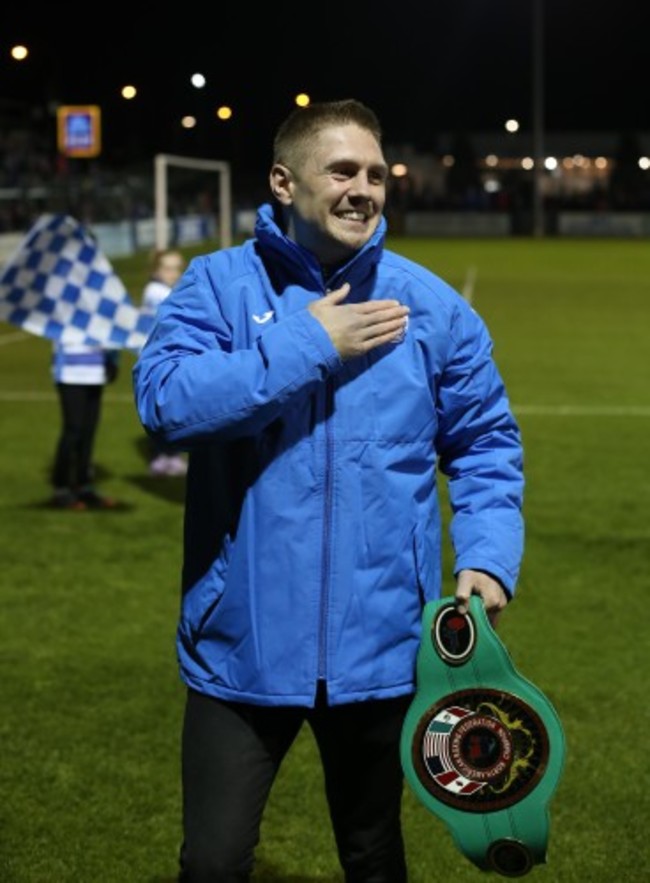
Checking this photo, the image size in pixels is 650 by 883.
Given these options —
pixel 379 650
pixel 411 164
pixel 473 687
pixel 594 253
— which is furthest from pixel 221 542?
pixel 411 164

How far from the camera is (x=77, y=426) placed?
943cm

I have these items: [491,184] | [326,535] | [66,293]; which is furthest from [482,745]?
[491,184]

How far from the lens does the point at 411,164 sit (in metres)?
78.9

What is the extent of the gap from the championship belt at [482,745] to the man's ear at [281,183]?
0.84 meters

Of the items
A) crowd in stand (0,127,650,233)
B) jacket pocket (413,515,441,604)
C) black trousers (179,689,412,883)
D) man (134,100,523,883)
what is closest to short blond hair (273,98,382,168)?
man (134,100,523,883)

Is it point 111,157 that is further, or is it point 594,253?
point 111,157

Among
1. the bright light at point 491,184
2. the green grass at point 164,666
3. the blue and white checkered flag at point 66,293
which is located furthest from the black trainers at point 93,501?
the bright light at point 491,184

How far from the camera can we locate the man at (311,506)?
2996 millimetres

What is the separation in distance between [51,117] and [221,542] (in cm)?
5355

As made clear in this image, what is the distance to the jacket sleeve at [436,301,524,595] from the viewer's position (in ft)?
10.2

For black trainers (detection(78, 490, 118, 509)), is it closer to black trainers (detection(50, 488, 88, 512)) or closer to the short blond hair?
black trainers (detection(50, 488, 88, 512))

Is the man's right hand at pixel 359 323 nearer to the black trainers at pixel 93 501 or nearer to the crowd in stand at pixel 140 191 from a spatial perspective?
the black trainers at pixel 93 501

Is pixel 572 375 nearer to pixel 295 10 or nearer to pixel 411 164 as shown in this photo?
pixel 295 10

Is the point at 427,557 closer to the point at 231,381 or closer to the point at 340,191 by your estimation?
the point at 231,381
